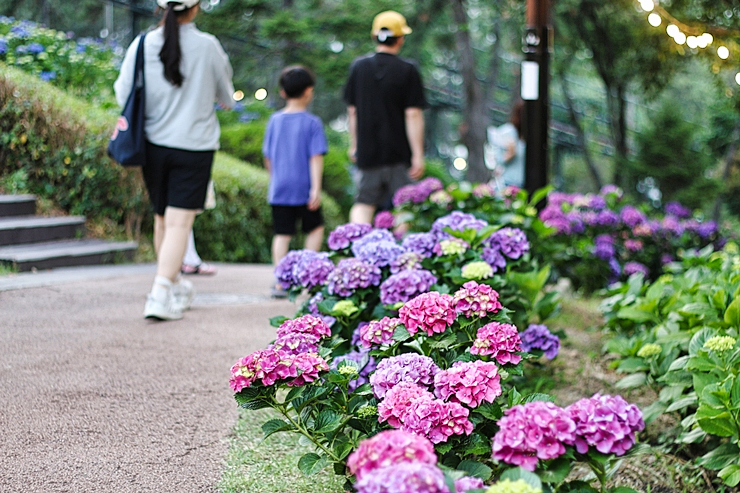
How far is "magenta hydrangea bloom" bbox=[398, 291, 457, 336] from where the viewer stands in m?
2.13

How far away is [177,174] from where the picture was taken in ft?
13.4

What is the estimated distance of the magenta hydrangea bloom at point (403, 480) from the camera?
129cm

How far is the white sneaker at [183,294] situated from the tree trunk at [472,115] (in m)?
9.38

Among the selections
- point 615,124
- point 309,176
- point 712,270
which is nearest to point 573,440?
point 712,270

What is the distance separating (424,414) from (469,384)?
0.14 meters

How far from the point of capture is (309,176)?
5.20 metres

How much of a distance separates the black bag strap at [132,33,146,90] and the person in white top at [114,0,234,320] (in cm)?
2

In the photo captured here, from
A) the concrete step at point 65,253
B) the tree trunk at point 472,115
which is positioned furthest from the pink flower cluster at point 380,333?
the tree trunk at point 472,115

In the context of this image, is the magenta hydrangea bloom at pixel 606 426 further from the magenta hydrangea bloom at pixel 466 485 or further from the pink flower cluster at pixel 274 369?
the pink flower cluster at pixel 274 369

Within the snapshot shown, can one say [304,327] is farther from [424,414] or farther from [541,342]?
[541,342]

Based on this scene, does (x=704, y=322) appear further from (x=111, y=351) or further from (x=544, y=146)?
(x=544, y=146)

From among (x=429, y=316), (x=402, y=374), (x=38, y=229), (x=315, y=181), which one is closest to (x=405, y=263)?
(x=429, y=316)

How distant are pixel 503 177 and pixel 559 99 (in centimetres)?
1509

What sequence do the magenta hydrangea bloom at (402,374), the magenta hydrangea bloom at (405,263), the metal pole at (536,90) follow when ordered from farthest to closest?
the metal pole at (536,90) < the magenta hydrangea bloom at (405,263) < the magenta hydrangea bloom at (402,374)
